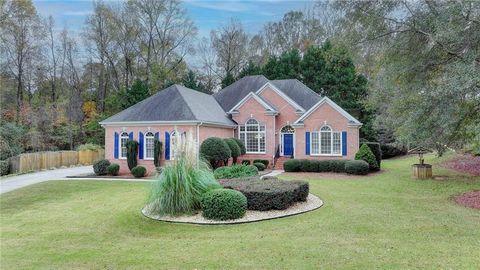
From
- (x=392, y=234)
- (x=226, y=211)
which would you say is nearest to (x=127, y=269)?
(x=226, y=211)

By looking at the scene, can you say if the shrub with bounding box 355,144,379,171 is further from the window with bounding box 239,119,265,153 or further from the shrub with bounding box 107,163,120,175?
the shrub with bounding box 107,163,120,175

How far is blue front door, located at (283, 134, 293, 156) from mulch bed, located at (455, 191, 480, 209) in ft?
43.6

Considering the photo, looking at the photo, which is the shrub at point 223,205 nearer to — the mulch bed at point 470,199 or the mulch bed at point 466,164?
the mulch bed at point 470,199

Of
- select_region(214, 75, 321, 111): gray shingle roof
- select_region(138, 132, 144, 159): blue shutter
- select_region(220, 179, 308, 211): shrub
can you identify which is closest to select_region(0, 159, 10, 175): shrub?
select_region(138, 132, 144, 159): blue shutter

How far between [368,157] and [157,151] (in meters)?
11.9

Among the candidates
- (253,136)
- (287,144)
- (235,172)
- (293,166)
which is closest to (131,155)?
(253,136)

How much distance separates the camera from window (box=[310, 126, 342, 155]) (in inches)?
906

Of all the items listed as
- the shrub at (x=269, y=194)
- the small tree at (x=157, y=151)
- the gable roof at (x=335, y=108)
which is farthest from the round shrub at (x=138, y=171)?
the shrub at (x=269, y=194)

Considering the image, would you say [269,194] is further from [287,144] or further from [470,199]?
[287,144]

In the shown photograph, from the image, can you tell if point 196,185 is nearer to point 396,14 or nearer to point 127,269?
point 127,269

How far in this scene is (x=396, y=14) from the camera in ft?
42.2

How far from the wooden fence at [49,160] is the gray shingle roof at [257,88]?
11.3 meters

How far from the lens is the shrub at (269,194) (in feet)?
33.0

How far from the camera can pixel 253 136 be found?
2564 cm
